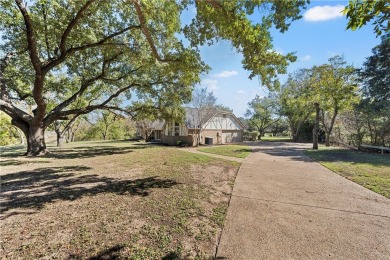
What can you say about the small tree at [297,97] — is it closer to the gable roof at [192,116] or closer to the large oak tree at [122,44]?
the gable roof at [192,116]

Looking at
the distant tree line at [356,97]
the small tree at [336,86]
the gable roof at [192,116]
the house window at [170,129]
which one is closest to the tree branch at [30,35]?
the gable roof at [192,116]

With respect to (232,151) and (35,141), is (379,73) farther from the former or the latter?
(35,141)

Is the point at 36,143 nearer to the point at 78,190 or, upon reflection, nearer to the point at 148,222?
the point at 78,190

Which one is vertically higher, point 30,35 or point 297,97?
point 297,97

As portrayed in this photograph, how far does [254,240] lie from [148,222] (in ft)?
6.70

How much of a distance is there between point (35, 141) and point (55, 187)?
968 cm

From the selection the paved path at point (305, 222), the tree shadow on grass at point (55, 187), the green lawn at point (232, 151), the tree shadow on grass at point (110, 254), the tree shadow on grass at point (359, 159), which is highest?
the green lawn at point (232, 151)

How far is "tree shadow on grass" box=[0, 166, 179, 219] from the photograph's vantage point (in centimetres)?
436

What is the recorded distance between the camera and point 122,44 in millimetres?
9320

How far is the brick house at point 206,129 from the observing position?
77.5ft

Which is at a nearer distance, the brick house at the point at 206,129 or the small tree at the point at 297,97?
the brick house at the point at 206,129

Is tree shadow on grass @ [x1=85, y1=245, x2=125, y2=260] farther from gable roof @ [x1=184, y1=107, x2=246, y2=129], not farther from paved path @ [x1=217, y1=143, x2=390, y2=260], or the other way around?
gable roof @ [x1=184, y1=107, x2=246, y2=129]

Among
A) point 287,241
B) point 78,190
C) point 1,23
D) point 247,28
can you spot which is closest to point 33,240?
point 78,190

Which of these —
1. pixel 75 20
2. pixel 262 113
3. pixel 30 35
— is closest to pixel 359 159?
pixel 75 20
